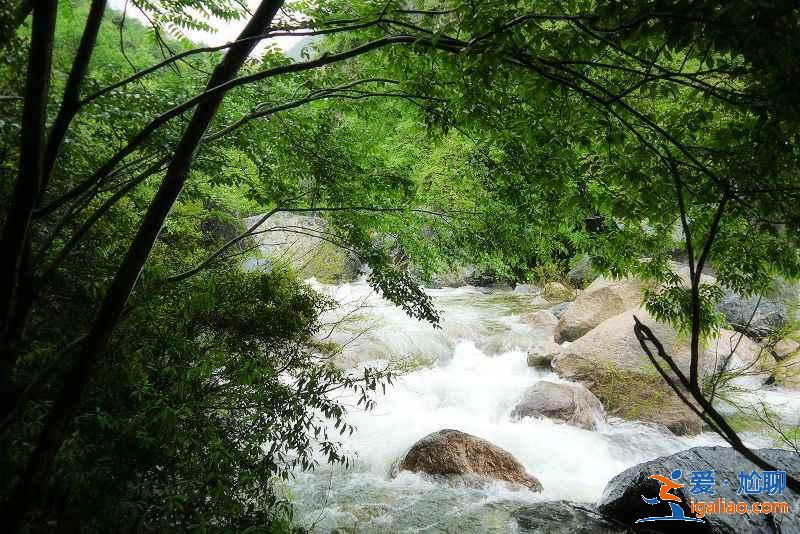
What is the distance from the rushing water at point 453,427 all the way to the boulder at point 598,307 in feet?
2.68

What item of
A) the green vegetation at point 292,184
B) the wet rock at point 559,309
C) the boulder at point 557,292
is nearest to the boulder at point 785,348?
the wet rock at point 559,309

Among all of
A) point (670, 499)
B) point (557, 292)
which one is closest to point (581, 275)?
point (557, 292)

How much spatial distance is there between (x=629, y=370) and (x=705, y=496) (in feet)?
12.6

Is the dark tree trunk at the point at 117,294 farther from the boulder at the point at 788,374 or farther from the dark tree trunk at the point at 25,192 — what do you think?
the boulder at the point at 788,374

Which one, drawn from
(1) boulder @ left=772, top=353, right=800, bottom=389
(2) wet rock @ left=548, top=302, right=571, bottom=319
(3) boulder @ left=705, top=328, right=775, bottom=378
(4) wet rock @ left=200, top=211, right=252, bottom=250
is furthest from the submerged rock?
(4) wet rock @ left=200, top=211, right=252, bottom=250

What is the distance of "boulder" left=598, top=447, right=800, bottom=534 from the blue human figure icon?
1.2 inches

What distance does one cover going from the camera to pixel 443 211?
5.49m

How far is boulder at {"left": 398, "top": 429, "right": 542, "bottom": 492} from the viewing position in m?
5.82

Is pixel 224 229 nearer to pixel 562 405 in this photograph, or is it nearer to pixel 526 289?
pixel 562 405

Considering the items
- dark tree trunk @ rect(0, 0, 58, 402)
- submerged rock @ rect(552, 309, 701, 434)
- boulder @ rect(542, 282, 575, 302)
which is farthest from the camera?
boulder @ rect(542, 282, 575, 302)

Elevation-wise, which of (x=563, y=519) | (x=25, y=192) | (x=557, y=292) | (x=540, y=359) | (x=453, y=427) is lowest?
(x=563, y=519)

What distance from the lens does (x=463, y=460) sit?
5.93m

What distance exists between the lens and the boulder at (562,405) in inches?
287

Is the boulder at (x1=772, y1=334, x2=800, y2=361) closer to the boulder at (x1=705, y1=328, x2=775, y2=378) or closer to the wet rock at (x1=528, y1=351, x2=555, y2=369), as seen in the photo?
the boulder at (x1=705, y1=328, x2=775, y2=378)
